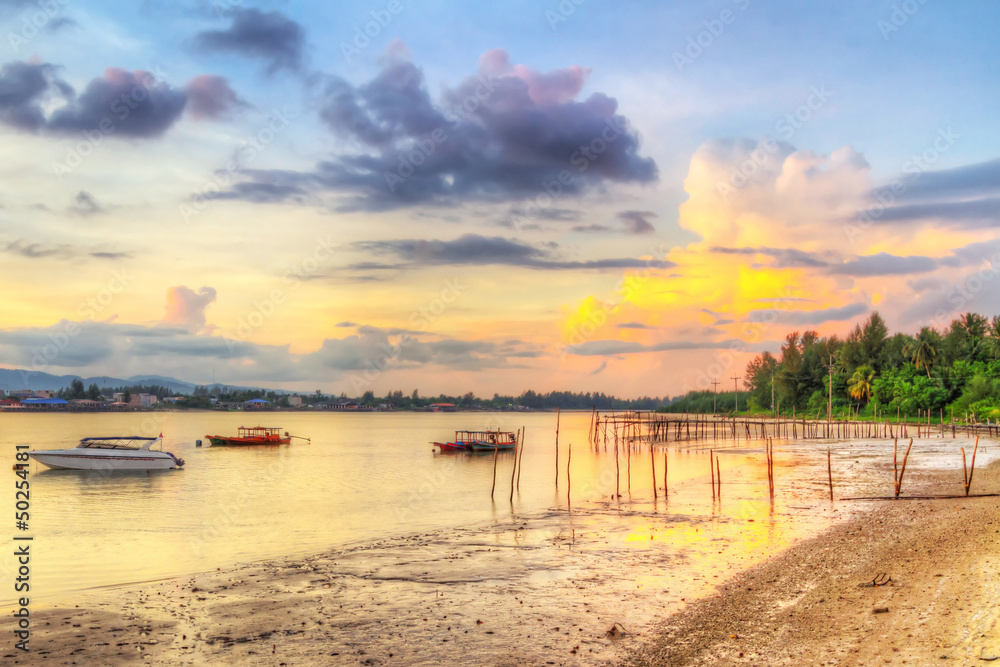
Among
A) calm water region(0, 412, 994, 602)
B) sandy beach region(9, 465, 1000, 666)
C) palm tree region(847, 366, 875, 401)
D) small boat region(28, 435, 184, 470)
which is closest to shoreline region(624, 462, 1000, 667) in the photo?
sandy beach region(9, 465, 1000, 666)

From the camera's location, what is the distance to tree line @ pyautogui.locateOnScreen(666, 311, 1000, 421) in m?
80.0

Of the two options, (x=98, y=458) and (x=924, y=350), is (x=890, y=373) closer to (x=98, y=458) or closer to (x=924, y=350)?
(x=924, y=350)

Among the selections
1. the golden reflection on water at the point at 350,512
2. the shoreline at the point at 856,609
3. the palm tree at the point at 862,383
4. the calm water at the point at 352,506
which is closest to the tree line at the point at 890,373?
the palm tree at the point at 862,383

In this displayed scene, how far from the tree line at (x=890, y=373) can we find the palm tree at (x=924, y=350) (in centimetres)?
11

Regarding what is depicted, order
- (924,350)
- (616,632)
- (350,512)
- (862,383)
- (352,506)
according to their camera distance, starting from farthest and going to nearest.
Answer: (862,383)
(924,350)
(352,506)
(350,512)
(616,632)

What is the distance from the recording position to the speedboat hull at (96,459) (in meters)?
43.5

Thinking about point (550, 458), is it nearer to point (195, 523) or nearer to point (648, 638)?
point (195, 523)

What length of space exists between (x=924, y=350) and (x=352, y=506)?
88.0 m

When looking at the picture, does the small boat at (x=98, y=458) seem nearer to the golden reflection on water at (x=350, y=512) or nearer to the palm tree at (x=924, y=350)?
the golden reflection on water at (x=350, y=512)

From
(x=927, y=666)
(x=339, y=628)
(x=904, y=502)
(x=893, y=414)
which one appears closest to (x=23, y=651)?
(x=339, y=628)

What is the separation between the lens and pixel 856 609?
10.8 metres

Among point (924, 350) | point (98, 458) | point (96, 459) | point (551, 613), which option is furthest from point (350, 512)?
point (924, 350)

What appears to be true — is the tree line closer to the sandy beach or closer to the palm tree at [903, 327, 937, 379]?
the palm tree at [903, 327, 937, 379]

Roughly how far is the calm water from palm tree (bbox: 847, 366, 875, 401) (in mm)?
53897
